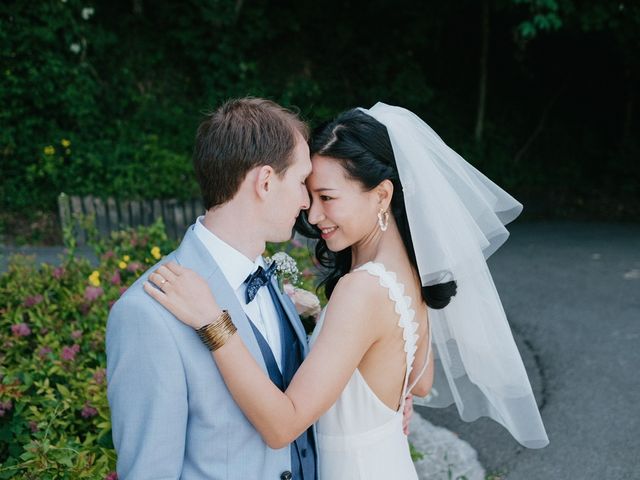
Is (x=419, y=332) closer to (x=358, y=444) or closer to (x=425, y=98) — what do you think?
(x=358, y=444)

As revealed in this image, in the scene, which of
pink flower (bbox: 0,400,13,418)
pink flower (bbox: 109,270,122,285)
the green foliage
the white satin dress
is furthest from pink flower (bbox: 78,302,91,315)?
the white satin dress

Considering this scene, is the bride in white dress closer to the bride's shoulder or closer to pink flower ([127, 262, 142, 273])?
the bride's shoulder

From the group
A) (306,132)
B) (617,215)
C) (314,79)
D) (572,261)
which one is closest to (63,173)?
(314,79)

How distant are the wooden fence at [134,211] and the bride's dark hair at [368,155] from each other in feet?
19.0

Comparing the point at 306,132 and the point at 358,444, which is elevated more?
the point at 306,132

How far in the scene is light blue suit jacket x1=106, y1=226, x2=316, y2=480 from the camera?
148cm

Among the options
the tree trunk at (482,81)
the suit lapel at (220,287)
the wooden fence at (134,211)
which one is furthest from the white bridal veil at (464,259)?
the tree trunk at (482,81)

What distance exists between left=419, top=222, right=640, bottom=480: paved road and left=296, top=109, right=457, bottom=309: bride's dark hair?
1.71 m

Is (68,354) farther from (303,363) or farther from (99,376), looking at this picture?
(303,363)

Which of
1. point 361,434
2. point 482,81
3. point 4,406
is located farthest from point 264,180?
point 482,81

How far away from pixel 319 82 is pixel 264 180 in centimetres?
1004

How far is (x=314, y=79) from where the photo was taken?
37.7 ft

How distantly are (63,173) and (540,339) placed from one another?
6512 mm

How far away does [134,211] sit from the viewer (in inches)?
314
